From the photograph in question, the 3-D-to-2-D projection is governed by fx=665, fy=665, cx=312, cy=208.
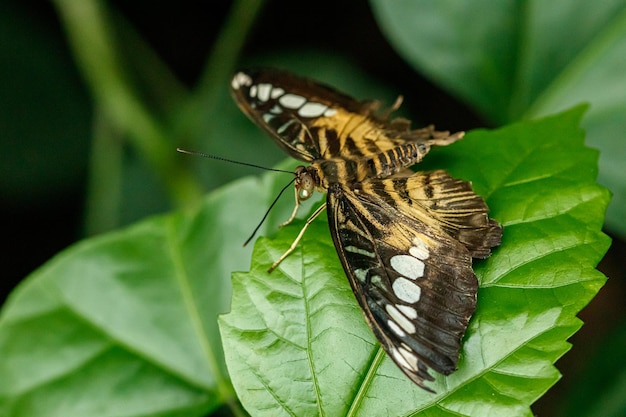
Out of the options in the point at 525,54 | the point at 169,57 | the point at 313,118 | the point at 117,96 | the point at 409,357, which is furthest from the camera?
the point at 169,57

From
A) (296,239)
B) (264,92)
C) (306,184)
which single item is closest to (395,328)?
(296,239)

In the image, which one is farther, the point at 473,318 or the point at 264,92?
the point at 264,92

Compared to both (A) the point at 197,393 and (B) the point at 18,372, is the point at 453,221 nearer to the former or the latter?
(A) the point at 197,393

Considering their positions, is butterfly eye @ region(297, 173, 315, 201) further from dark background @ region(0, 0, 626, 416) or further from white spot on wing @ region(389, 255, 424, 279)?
dark background @ region(0, 0, 626, 416)

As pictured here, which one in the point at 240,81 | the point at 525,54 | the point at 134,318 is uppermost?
the point at 525,54

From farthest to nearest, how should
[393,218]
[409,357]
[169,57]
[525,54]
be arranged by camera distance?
[169,57]
[525,54]
[393,218]
[409,357]

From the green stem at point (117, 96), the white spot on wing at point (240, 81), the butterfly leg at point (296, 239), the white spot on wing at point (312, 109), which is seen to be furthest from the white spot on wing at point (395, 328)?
the green stem at point (117, 96)

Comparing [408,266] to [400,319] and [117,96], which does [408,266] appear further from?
[117,96]

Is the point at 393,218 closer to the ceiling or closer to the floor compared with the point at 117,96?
closer to the ceiling

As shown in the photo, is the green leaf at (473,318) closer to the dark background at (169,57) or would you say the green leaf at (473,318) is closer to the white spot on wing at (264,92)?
the white spot on wing at (264,92)
